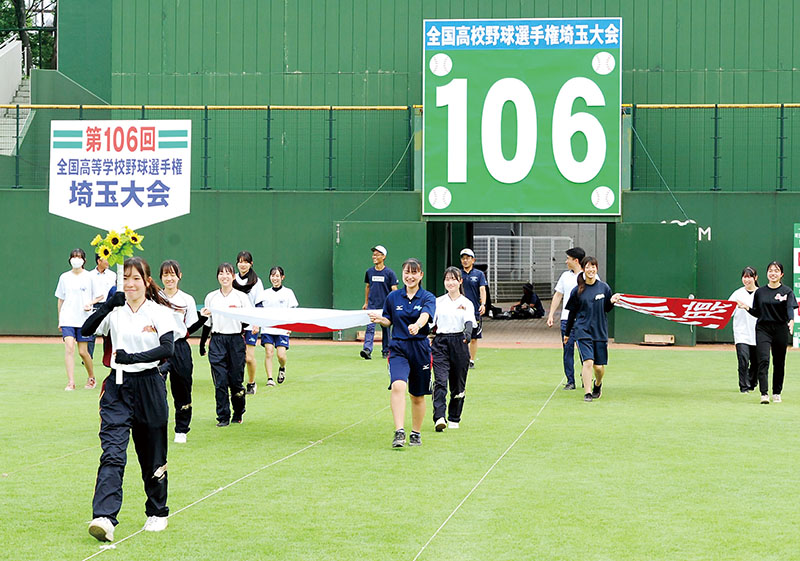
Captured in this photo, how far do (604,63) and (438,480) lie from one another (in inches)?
645

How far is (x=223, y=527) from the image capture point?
738cm

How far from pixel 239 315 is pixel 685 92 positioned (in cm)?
1777

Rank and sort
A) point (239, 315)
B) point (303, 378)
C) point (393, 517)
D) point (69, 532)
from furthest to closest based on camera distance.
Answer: point (303, 378), point (239, 315), point (393, 517), point (69, 532)

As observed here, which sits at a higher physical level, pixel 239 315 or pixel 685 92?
pixel 685 92

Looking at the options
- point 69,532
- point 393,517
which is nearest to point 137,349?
point 69,532

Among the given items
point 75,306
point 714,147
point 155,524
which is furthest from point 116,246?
point 714,147

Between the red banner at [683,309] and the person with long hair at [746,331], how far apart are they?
342 mm

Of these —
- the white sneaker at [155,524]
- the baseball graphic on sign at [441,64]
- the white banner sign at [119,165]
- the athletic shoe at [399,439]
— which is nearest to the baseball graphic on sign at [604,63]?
the baseball graphic on sign at [441,64]

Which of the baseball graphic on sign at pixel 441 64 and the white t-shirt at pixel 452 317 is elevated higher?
the baseball graphic on sign at pixel 441 64

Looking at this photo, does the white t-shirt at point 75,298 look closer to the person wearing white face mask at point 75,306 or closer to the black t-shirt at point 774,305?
the person wearing white face mask at point 75,306

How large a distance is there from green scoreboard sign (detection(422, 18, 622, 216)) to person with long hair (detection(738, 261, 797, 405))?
31.0 ft

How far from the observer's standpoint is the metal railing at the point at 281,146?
26625 mm

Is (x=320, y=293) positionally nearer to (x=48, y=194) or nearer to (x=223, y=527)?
(x=48, y=194)

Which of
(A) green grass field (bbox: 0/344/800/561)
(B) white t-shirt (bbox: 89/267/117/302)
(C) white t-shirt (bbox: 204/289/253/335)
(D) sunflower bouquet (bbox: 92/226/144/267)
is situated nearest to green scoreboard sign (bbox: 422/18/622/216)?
(A) green grass field (bbox: 0/344/800/561)
